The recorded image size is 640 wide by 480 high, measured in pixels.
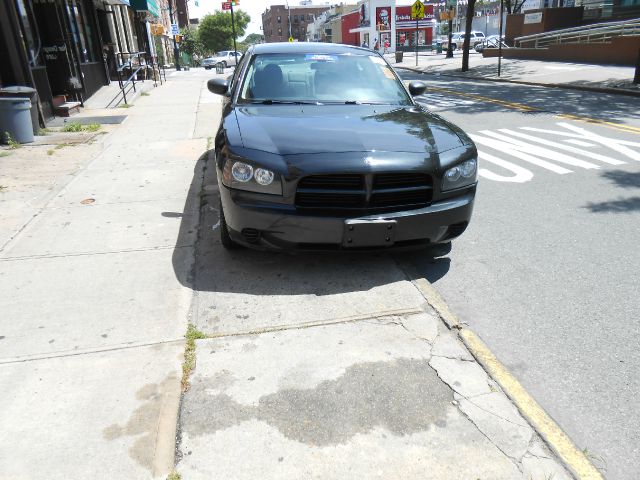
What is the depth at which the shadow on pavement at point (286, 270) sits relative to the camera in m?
3.74

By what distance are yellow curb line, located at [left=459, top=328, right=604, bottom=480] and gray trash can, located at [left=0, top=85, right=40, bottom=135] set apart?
375 inches

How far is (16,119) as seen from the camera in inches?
356

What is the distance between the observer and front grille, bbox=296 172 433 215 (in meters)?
3.48

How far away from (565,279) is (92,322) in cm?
347

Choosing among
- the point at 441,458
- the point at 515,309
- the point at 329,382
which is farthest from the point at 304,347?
the point at 515,309

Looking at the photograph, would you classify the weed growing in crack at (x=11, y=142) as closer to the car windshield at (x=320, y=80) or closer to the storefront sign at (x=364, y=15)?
the car windshield at (x=320, y=80)

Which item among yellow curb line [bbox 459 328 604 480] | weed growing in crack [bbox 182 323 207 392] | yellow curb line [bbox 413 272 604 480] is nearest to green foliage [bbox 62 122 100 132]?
weed growing in crack [bbox 182 323 207 392]

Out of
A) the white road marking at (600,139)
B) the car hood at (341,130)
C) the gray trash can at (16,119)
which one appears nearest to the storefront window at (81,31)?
the gray trash can at (16,119)

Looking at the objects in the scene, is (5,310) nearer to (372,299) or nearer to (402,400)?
(372,299)

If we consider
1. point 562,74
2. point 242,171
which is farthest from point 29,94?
point 562,74

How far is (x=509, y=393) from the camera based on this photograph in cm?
261

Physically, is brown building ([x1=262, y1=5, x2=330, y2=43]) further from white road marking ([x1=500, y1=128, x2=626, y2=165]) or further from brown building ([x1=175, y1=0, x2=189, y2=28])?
white road marking ([x1=500, y1=128, x2=626, y2=165])

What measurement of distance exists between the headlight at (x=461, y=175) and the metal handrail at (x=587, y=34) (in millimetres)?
22674

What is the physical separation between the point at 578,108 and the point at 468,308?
35.4 feet
